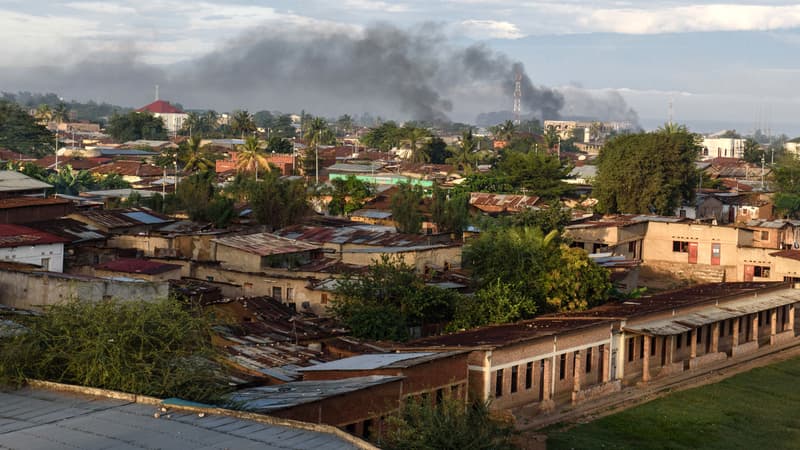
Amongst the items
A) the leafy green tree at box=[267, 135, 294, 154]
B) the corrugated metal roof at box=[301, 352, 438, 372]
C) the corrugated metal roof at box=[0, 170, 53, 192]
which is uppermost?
the leafy green tree at box=[267, 135, 294, 154]

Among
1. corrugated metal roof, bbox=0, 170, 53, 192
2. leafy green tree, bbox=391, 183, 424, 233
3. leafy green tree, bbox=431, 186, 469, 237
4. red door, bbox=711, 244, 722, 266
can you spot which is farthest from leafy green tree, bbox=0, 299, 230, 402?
red door, bbox=711, 244, 722, 266

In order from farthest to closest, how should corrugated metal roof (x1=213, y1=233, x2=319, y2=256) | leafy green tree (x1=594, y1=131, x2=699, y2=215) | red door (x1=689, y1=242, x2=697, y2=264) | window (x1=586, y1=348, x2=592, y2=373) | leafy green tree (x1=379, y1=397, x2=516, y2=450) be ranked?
leafy green tree (x1=594, y1=131, x2=699, y2=215), red door (x1=689, y1=242, x2=697, y2=264), corrugated metal roof (x1=213, y1=233, x2=319, y2=256), window (x1=586, y1=348, x2=592, y2=373), leafy green tree (x1=379, y1=397, x2=516, y2=450)

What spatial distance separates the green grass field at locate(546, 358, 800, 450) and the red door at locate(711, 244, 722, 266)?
61.5 ft

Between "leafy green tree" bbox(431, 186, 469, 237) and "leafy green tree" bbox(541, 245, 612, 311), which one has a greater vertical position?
"leafy green tree" bbox(431, 186, 469, 237)

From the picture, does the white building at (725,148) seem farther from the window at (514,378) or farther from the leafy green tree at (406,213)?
the window at (514,378)

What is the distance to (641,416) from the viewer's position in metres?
29.1

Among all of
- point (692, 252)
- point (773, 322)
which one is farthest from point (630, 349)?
point (692, 252)

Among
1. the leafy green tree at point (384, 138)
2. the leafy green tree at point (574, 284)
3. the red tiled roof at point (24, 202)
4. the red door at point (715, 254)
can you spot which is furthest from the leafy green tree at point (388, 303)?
the leafy green tree at point (384, 138)

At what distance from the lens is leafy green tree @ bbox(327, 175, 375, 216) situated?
63.6 m

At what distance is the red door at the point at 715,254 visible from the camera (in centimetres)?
5231

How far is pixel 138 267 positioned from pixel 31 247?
326 cm

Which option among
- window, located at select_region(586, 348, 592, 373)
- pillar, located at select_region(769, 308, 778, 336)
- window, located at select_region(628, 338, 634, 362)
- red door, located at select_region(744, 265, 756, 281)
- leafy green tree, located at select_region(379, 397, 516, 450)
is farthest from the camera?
red door, located at select_region(744, 265, 756, 281)

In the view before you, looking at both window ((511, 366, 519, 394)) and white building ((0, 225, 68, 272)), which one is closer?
window ((511, 366, 519, 394))

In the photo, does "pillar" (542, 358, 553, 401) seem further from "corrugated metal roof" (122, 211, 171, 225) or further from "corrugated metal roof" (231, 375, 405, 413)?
"corrugated metal roof" (122, 211, 171, 225)
